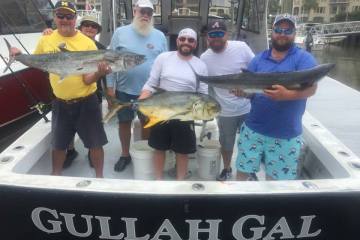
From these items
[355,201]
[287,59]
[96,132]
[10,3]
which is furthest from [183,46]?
[10,3]

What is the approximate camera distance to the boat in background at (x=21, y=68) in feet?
20.5

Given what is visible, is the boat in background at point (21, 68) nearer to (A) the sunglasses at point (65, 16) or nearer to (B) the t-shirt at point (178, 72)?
(A) the sunglasses at point (65, 16)

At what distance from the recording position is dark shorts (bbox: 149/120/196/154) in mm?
3373

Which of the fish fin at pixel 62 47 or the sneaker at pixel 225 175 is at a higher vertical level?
the fish fin at pixel 62 47

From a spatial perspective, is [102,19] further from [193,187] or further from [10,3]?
[193,187]

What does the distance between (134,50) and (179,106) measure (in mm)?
1300

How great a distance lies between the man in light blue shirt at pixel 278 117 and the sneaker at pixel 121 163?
142cm

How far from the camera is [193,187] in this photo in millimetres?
2488

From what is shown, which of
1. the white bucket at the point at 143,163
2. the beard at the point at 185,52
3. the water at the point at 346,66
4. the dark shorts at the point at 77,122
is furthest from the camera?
the water at the point at 346,66

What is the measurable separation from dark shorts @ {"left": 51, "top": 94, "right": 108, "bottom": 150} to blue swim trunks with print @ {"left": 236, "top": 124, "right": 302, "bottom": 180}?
1329 millimetres

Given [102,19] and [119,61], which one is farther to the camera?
[102,19]

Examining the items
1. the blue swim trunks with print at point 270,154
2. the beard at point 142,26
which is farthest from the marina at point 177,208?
the beard at point 142,26

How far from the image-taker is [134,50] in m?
3.94

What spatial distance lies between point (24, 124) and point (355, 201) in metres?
6.05
